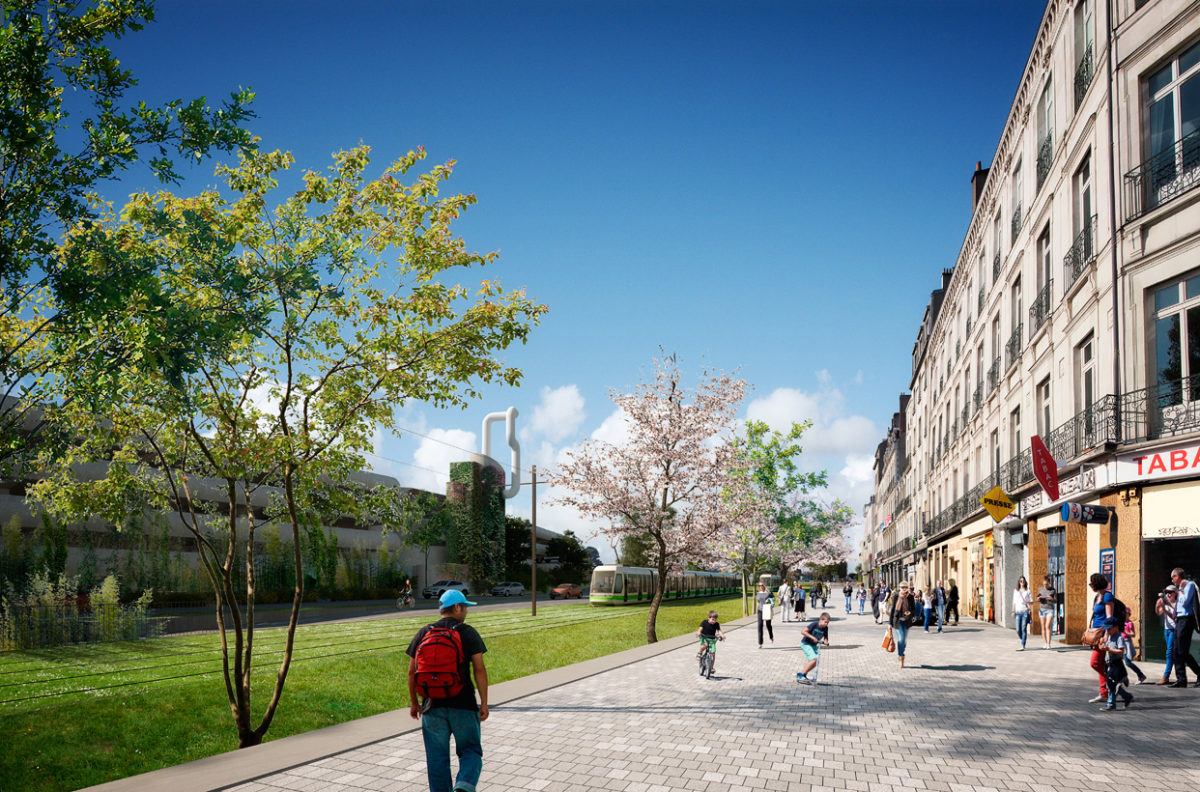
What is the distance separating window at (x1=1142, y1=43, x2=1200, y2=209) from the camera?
15016 millimetres

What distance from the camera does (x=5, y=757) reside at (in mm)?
9750

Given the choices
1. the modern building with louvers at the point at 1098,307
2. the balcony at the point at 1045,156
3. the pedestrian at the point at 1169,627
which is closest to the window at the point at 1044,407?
the modern building with louvers at the point at 1098,307

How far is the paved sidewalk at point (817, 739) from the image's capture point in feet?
25.4

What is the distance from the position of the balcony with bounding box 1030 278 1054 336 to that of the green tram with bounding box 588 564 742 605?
30.3 meters

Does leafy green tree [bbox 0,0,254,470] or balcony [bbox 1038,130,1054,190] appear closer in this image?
leafy green tree [bbox 0,0,254,470]

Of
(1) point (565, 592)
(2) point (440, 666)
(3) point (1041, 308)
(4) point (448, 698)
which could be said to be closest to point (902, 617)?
(3) point (1041, 308)

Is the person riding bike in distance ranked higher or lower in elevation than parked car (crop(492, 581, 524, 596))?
higher

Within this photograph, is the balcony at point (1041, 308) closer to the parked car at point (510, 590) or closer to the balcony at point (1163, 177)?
the balcony at point (1163, 177)

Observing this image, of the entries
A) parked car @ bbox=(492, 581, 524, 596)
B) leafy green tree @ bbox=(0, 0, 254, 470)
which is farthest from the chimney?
parked car @ bbox=(492, 581, 524, 596)

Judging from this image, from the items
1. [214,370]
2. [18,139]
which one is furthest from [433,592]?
[18,139]

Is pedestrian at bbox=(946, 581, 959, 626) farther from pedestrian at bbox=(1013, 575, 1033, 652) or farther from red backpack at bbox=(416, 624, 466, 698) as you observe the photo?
red backpack at bbox=(416, 624, 466, 698)

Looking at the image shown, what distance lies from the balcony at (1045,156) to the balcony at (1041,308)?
300 centimetres

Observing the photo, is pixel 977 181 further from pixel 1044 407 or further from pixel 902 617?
pixel 902 617

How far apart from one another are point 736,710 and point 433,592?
2036 inches
